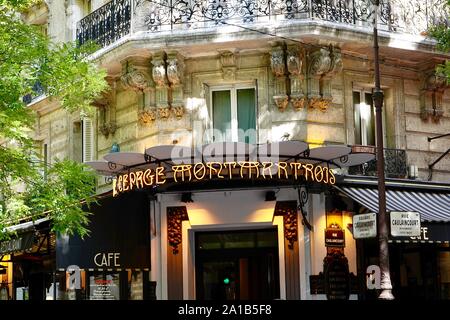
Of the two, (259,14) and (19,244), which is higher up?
(259,14)

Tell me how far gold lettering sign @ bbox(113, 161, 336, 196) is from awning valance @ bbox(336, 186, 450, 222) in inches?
31.2

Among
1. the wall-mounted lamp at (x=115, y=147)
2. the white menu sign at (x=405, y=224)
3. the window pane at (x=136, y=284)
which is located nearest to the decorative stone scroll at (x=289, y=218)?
the white menu sign at (x=405, y=224)

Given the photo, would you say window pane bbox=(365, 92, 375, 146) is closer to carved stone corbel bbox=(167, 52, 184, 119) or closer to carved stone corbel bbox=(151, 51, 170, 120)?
carved stone corbel bbox=(167, 52, 184, 119)

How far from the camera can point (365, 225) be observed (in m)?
14.2

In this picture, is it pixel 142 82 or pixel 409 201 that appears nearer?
pixel 409 201

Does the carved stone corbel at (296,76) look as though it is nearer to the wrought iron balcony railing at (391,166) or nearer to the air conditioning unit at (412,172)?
the wrought iron balcony railing at (391,166)

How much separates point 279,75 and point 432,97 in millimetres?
3890

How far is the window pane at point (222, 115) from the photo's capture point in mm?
16656

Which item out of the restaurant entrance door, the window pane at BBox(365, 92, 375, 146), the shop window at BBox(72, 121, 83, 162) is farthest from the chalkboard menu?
the shop window at BBox(72, 121, 83, 162)

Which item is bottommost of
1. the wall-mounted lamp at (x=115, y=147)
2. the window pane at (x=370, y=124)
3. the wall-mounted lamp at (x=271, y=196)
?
the wall-mounted lamp at (x=271, y=196)

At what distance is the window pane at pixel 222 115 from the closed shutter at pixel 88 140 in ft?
12.4

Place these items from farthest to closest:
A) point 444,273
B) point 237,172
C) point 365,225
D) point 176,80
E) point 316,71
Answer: point 444,273, point 176,80, point 316,71, point 237,172, point 365,225

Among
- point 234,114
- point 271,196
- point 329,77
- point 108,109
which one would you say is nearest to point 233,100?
point 234,114

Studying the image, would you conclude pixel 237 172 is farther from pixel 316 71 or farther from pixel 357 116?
pixel 357 116
